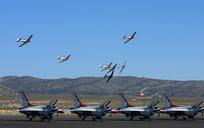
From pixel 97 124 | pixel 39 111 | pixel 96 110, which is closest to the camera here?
pixel 97 124

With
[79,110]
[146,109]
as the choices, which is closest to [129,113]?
[146,109]

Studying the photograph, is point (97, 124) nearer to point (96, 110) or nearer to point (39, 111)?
point (39, 111)

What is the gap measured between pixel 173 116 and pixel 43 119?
26.6 meters

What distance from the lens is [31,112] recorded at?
3809 inches

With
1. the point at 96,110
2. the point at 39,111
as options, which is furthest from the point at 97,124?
the point at 96,110

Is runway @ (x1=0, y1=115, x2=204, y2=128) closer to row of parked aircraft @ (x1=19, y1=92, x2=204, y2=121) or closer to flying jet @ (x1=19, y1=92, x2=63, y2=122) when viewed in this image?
flying jet @ (x1=19, y1=92, x2=63, y2=122)

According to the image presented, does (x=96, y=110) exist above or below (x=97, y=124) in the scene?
above

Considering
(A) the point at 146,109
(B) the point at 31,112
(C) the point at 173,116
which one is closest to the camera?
(B) the point at 31,112

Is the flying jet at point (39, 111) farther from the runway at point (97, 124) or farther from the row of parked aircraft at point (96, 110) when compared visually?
the runway at point (97, 124)

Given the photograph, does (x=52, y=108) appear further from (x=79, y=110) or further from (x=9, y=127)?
(x=9, y=127)

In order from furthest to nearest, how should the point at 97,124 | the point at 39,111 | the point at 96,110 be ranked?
the point at 96,110
the point at 39,111
the point at 97,124

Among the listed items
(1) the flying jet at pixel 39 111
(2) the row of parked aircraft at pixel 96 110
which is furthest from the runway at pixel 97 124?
(2) the row of parked aircraft at pixel 96 110

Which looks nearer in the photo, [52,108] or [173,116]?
[52,108]

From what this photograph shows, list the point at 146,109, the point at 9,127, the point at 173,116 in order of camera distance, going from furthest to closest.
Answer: the point at 173,116, the point at 146,109, the point at 9,127
